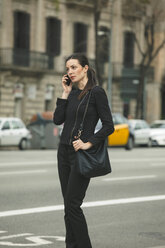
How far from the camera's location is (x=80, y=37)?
155 feet

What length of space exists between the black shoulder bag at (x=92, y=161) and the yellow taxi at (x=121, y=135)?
26160 millimetres

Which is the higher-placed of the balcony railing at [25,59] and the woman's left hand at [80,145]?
the woman's left hand at [80,145]

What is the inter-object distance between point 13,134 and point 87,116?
25.0 meters

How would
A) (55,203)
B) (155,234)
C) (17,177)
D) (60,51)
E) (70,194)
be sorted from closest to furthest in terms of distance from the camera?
1. (70,194)
2. (155,234)
3. (55,203)
4. (17,177)
5. (60,51)

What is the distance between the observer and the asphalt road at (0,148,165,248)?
318 inches

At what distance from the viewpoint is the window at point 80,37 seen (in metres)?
46.6

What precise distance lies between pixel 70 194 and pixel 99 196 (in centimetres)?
601

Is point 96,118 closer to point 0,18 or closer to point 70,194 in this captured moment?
point 70,194

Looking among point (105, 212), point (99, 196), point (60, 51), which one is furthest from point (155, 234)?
point (60, 51)

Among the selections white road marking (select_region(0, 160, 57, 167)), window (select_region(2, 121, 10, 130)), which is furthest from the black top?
window (select_region(2, 121, 10, 130))

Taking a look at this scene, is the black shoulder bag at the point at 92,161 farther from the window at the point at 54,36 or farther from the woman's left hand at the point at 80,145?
the window at the point at 54,36

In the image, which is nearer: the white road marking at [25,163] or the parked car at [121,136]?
the white road marking at [25,163]

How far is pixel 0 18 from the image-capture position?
40125mm

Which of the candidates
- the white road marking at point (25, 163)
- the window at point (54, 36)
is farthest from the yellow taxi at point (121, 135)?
the window at point (54, 36)
